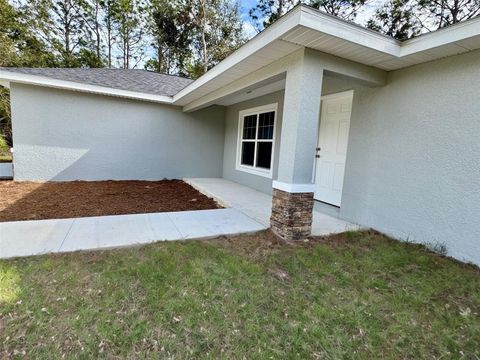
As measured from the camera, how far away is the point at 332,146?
492 cm

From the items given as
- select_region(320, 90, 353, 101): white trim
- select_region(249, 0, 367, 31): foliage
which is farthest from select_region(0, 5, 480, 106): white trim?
select_region(249, 0, 367, 31): foliage

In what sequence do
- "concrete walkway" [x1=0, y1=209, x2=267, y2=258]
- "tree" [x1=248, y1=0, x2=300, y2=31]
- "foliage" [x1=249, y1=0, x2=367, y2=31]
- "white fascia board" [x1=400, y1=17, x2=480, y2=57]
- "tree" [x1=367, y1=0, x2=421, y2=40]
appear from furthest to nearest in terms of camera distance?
"tree" [x1=248, y1=0, x2=300, y2=31]
"foliage" [x1=249, y1=0, x2=367, y2=31]
"tree" [x1=367, y1=0, x2=421, y2=40]
"concrete walkway" [x1=0, y1=209, x2=267, y2=258]
"white fascia board" [x1=400, y1=17, x2=480, y2=57]

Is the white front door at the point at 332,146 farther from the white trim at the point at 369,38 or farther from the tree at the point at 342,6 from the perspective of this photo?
the tree at the point at 342,6

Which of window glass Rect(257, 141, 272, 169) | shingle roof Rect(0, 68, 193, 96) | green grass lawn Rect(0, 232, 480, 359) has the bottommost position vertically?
green grass lawn Rect(0, 232, 480, 359)

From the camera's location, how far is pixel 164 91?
7746 mm

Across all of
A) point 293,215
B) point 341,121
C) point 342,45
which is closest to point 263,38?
point 342,45

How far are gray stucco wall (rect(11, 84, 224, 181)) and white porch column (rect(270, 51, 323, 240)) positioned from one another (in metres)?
5.32

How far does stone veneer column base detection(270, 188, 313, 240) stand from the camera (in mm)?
3461

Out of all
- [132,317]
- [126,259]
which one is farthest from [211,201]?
[132,317]

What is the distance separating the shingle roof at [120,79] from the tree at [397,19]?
426 inches

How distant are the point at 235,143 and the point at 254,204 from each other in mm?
3252

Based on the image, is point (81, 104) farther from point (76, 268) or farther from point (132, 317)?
point (132, 317)

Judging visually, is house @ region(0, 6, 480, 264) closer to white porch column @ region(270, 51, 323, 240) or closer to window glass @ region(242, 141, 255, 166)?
white porch column @ region(270, 51, 323, 240)

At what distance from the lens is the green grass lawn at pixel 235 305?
1710mm
